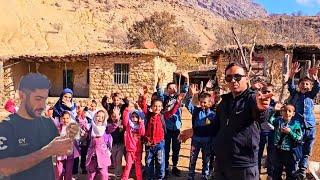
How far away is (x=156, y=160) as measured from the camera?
254 inches

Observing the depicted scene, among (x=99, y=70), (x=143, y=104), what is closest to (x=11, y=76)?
(x=99, y=70)

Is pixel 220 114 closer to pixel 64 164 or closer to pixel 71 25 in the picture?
pixel 64 164

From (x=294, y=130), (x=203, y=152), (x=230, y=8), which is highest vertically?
(x=230, y=8)

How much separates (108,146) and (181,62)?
Result: 20.3 metres

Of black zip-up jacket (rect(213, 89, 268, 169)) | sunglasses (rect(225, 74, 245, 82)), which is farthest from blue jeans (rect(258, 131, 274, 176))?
sunglasses (rect(225, 74, 245, 82))

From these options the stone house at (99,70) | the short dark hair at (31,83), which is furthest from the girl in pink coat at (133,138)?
the stone house at (99,70)

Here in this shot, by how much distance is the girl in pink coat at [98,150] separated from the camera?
6.16 m

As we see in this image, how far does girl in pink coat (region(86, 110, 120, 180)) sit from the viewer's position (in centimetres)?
616

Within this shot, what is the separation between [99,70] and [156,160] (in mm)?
13587

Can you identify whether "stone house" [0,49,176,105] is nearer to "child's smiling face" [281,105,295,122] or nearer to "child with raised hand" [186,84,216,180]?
"child with raised hand" [186,84,216,180]

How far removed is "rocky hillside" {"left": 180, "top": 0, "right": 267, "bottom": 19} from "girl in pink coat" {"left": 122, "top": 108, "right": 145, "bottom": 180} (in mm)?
91737

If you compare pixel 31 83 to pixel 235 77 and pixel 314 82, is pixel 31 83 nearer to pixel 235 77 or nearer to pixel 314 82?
pixel 235 77

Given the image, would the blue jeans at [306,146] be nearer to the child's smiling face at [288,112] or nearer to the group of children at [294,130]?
the group of children at [294,130]

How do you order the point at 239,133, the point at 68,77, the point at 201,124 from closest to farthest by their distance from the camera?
the point at 239,133
the point at 201,124
the point at 68,77
